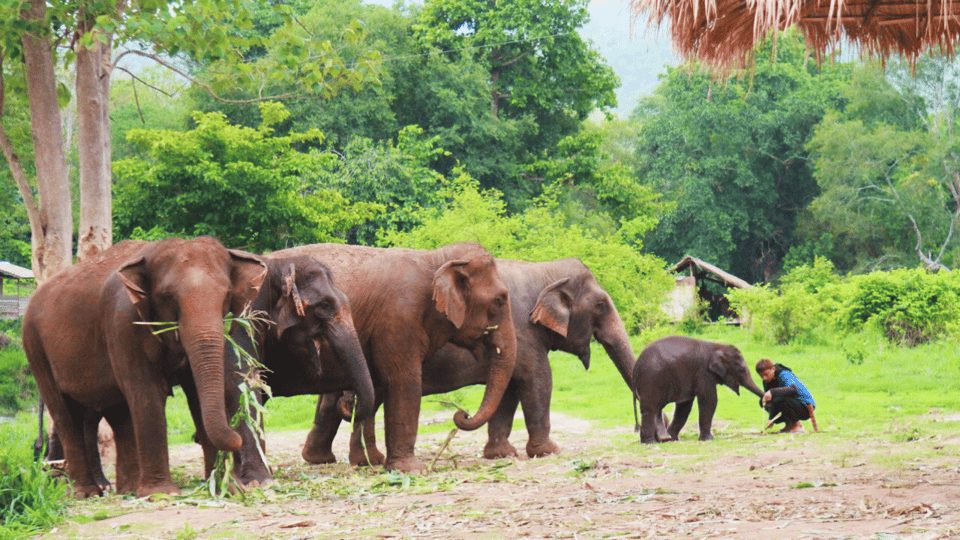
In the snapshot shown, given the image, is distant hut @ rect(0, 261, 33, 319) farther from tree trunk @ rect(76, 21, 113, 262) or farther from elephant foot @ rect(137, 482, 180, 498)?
elephant foot @ rect(137, 482, 180, 498)

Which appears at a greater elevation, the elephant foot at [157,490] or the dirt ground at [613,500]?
the elephant foot at [157,490]

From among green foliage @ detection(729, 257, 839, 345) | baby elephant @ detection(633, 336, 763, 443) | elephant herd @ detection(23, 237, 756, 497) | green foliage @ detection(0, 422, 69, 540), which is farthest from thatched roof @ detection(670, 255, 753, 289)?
green foliage @ detection(0, 422, 69, 540)

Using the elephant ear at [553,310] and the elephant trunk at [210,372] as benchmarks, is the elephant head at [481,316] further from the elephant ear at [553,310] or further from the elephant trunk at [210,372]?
the elephant trunk at [210,372]

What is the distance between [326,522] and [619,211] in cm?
3884

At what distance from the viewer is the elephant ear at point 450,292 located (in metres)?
10.8

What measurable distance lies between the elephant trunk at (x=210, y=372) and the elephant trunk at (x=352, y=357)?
→ 1.74m

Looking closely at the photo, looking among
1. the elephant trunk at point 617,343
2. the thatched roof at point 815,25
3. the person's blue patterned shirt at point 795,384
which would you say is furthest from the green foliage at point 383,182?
the thatched roof at point 815,25

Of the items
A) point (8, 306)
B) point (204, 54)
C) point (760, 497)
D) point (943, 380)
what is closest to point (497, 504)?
point (760, 497)

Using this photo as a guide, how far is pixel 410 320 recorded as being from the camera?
10.9 m

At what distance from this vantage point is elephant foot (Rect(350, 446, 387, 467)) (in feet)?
38.3

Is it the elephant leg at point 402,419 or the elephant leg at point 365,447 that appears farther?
the elephant leg at point 365,447

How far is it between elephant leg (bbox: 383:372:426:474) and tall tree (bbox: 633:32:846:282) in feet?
143

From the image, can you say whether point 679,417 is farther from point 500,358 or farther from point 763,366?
point 500,358

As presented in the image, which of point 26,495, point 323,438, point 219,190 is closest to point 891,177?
point 219,190
